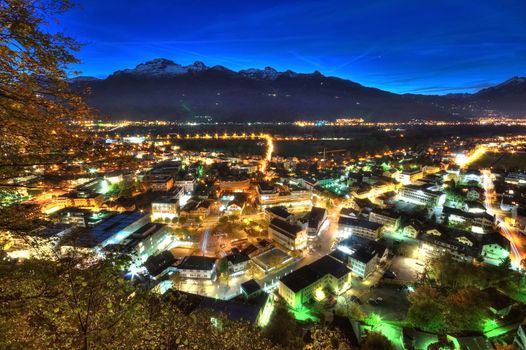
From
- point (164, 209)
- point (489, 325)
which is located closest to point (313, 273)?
point (489, 325)

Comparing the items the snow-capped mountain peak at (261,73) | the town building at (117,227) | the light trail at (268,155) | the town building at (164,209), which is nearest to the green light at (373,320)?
the town building at (117,227)

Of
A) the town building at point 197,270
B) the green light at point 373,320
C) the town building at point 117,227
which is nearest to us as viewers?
the green light at point 373,320

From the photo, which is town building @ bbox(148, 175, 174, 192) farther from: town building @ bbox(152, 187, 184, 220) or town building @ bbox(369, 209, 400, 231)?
town building @ bbox(369, 209, 400, 231)

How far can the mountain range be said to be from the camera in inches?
4368

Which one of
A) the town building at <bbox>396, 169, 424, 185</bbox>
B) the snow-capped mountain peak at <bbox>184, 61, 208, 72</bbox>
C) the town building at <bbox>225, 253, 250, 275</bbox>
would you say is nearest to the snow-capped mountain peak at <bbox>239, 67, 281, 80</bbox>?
the snow-capped mountain peak at <bbox>184, 61, 208, 72</bbox>

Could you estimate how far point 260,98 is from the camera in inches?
5069

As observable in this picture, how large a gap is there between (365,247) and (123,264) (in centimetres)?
1470

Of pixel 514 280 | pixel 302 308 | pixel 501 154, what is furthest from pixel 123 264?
pixel 501 154

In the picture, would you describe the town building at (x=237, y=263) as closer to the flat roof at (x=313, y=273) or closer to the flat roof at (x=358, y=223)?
the flat roof at (x=313, y=273)

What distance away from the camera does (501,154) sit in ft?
134

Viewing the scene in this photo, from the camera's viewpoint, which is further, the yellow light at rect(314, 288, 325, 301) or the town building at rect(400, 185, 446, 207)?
the town building at rect(400, 185, 446, 207)

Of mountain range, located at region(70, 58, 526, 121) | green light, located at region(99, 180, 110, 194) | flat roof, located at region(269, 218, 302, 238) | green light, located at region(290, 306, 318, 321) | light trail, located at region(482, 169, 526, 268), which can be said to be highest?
mountain range, located at region(70, 58, 526, 121)

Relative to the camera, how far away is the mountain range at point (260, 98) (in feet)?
364

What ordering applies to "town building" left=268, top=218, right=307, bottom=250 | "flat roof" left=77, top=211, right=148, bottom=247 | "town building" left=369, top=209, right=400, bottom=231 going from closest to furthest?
"flat roof" left=77, top=211, right=148, bottom=247, "town building" left=268, top=218, right=307, bottom=250, "town building" left=369, top=209, right=400, bottom=231
